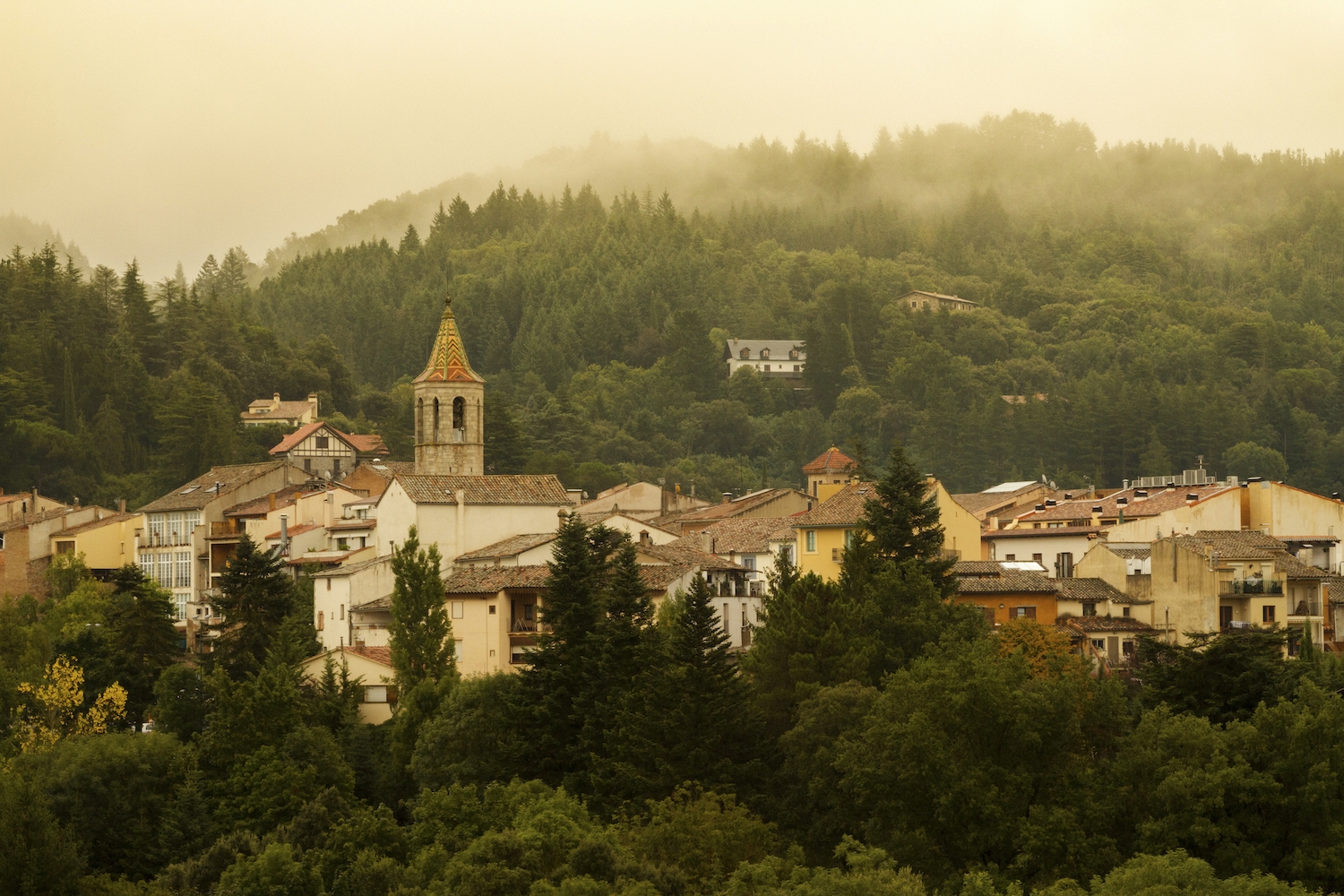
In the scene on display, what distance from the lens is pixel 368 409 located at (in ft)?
407

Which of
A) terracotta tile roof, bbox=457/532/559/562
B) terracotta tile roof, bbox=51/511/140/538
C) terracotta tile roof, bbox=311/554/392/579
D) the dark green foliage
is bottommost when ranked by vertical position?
the dark green foliage

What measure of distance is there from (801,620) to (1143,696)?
27.4 ft

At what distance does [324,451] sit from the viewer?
98938 millimetres

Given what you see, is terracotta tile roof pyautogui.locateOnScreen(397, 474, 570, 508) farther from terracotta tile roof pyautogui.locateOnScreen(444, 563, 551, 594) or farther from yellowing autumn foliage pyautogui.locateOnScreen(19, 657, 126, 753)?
yellowing autumn foliage pyautogui.locateOnScreen(19, 657, 126, 753)

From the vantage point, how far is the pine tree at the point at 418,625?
5631 centimetres

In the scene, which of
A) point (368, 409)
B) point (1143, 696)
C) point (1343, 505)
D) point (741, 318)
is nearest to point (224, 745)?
point (1143, 696)

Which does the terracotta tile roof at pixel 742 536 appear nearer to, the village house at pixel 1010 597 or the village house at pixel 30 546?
the village house at pixel 1010 597

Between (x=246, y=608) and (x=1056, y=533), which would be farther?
(x=1056, y=533)

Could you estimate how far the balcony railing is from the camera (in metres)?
60.9

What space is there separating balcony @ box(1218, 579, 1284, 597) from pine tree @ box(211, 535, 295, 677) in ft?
89.8

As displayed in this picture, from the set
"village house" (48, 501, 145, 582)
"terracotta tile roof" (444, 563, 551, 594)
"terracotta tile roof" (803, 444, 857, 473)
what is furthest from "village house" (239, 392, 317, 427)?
"terracotta tile roof" (444, 563, 551, 594)

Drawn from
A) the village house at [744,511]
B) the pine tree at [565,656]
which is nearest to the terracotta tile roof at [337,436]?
the village house at [744,511]

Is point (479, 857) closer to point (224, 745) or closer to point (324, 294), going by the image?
point (224, 745)

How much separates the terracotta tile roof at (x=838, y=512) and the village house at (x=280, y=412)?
157 ft
